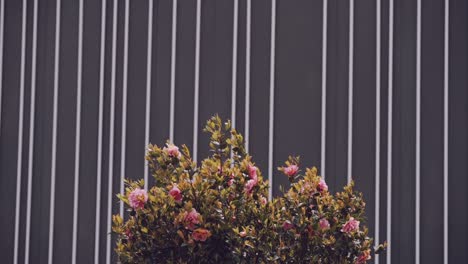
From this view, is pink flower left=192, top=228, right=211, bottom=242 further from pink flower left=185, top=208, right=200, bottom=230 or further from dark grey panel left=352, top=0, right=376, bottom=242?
dark grey panel left=352, top=0, right=376, bottom=242

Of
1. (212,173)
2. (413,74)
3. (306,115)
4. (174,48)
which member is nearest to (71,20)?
(174,48)

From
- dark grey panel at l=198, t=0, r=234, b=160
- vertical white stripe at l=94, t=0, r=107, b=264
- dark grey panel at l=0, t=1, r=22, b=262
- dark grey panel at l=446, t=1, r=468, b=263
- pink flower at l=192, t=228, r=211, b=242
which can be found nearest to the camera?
pink flower at l=192, t=228, r=211, b=242

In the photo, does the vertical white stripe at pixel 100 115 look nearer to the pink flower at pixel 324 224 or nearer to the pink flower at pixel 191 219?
the pink flower at pixel 191 219

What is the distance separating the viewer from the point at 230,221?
335cm

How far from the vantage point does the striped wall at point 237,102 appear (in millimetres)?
5457

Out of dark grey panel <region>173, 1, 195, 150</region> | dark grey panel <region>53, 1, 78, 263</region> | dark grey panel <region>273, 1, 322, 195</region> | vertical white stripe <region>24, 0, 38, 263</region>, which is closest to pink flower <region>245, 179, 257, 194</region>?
dark grey panel <region>273, 1, 322, 195</region>

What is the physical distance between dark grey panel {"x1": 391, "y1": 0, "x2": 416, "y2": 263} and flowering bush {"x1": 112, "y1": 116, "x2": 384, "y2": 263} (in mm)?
2023

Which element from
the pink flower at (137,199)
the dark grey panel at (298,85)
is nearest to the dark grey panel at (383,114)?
the dark grey panel at (298,85)

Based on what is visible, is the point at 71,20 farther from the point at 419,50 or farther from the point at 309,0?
the point at 419,50

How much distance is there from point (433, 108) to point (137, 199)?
8.78 feet

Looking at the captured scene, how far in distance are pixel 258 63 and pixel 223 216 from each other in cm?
231

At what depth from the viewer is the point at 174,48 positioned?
5602 mm

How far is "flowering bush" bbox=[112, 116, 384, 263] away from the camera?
10.8 feet

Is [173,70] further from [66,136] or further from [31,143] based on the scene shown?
[31,143]
